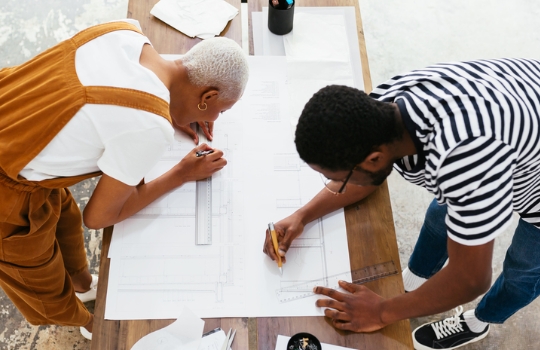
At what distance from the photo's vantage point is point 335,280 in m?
1.36

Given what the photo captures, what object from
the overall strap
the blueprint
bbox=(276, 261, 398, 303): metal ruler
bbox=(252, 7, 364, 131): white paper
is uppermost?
the overall strap

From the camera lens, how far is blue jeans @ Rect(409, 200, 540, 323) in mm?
1560

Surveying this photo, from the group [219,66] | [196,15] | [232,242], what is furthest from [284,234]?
[196,15]

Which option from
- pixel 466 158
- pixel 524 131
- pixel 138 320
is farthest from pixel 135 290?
pixel 524 131

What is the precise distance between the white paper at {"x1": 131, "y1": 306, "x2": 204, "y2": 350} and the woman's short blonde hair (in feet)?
2.06

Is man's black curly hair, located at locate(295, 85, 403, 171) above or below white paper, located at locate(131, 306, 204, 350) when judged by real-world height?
above

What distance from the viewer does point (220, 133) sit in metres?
1.62

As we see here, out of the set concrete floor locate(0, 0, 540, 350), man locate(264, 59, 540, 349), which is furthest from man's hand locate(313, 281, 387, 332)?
concrete floor locate(0, 0, 540, 350)

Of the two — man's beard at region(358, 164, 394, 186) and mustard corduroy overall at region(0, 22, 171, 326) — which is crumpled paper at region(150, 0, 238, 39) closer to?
mustard corduroy overall at region(0, 22, 171, 326)

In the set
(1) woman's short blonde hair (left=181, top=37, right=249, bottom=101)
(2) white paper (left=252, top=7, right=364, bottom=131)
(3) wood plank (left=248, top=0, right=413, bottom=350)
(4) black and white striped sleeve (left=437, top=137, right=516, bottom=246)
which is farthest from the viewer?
(2) white paper (left=252, top=7, right=364, bottom=131)

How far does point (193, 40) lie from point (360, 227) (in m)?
0.89

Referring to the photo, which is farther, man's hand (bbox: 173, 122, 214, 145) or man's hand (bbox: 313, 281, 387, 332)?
man's hand (bbox: 173, 122, 214, 145)

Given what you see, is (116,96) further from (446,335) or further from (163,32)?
(446,335)

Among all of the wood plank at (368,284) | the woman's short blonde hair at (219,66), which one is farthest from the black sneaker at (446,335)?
the woman's short blonde hair at (219,66)
